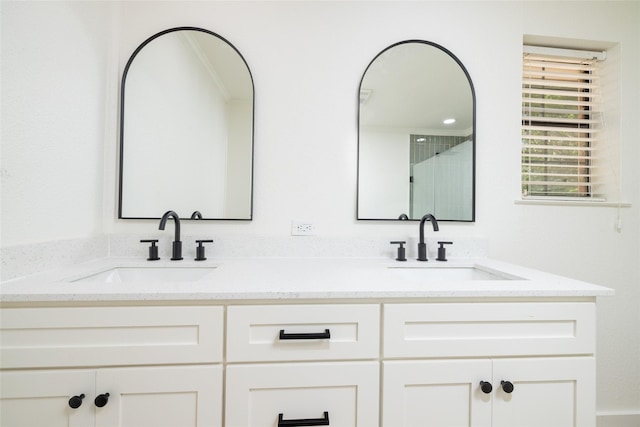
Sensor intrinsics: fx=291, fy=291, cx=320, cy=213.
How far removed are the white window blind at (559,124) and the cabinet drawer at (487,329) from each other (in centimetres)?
93

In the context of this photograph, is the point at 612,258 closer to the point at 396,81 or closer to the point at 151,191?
the point at 396,81

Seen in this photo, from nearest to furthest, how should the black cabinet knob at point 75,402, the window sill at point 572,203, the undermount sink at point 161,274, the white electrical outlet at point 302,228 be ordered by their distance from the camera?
1. the black cabinet knob at point 75,402
2. the undermount sink at point 161,274
3. the white electrical outlet at point 302,228
4. the window sill at point 572,203

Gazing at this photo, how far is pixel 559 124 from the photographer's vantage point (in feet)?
5.81

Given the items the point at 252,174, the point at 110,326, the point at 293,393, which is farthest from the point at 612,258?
the point at 110,326

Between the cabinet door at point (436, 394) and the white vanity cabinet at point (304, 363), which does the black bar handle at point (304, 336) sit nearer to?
the white vanity cabinet at point (304, 363)

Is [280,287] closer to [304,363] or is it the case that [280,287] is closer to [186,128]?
[304,363]

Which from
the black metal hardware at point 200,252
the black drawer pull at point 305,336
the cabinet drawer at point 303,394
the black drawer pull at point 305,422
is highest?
the black metal hardware at point 200,252

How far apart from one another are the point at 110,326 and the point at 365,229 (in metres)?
1.14

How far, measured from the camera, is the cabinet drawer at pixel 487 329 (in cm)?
94

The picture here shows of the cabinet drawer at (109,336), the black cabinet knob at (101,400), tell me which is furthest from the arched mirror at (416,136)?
the black cabinet knob at (101,400)

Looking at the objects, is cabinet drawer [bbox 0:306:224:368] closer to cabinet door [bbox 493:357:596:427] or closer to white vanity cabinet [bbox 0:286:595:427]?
white vanity cabinet [bbox 0:286:595:427]

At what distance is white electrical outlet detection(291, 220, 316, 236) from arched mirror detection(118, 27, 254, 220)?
240 mm

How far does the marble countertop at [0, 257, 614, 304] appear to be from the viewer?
2.80 feet

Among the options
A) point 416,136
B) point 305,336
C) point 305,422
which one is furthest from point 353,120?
point 305,422
